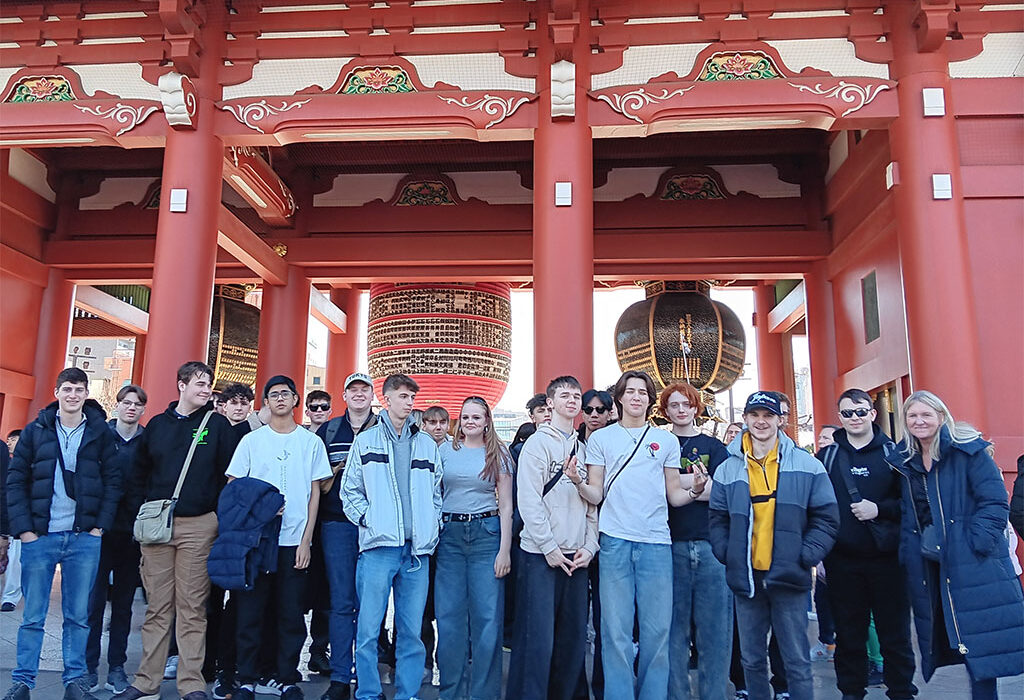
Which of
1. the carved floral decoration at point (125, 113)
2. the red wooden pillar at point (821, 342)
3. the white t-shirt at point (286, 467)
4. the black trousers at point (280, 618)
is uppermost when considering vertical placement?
the carved floral decoration at point (125, 113)

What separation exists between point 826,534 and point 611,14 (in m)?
4.68

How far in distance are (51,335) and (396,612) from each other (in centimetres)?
754

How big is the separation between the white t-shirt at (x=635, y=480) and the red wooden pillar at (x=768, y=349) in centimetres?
812

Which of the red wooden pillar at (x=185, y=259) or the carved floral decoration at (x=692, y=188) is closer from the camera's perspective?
the red wooden pillar at (x=185, y=259)

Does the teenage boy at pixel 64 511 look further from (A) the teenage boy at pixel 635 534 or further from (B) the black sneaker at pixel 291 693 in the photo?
(A) the teenage boy at pixel 635 534

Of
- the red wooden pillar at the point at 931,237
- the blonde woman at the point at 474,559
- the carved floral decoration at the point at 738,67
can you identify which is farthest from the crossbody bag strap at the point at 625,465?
the carved floral decoration at the point at 738,67

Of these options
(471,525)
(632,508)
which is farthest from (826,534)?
(471,525)

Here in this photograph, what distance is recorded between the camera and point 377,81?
600cm

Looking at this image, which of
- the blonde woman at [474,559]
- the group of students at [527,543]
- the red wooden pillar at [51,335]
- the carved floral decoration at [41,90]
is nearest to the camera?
the group of students at [527,543]

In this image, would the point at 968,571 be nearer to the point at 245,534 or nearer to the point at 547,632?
the point at 547,632

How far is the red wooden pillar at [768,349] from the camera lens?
10617 mm

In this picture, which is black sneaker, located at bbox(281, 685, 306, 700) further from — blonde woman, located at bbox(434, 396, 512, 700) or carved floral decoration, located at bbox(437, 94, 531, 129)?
carved floral decoration, located at bbox(437, 94, 531, 129)

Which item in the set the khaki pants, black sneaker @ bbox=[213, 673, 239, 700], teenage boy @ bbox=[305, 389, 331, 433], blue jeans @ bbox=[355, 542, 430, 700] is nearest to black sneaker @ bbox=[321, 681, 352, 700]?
blue jeans @ bbox=[355, 542, 430, 700]

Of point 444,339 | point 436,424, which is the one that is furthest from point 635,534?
point 444,339
